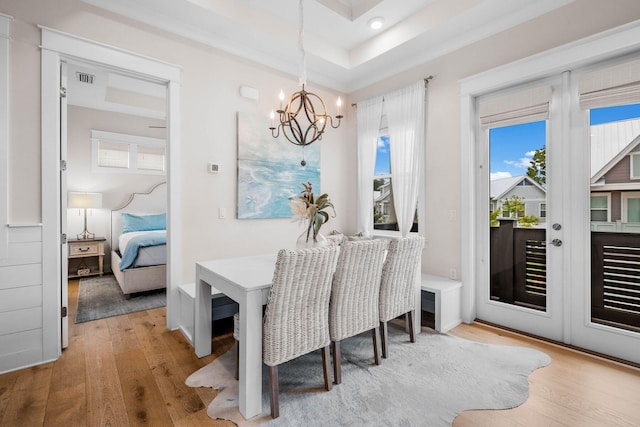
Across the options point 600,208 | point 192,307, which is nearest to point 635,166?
point 600,208

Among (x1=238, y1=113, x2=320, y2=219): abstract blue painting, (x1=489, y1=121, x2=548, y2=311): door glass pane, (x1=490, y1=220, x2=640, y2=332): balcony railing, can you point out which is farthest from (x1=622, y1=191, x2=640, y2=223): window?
(x1=238, y1=113, x2=320, y2=219): abstract blue painting

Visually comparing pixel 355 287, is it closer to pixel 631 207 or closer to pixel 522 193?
pixel 522 193

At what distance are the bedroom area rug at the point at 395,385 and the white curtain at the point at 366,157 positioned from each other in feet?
5.90

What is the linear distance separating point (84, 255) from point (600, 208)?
6365 mm

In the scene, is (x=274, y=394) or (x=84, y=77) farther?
(x=84, y=77)

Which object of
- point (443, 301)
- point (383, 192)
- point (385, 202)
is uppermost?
point (383, 192)

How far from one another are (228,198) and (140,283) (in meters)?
1.79

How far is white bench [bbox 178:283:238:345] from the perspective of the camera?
2.54m

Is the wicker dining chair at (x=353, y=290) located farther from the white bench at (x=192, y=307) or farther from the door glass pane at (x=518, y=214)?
the door glass pane at (x=518, y=214)

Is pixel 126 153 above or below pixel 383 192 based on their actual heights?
above

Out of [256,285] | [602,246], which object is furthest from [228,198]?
[602,246]

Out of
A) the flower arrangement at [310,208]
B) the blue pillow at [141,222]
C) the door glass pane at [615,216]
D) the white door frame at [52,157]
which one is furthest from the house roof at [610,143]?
the blue pillow at [141,222]

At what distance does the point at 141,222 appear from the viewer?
517 cm

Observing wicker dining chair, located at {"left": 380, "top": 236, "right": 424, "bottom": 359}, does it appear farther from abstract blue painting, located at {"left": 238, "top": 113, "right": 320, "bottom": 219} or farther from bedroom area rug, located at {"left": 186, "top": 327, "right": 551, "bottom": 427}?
abstract blue painting, located at {"left": 238, "top": 113, "right": 320, "bottom": 219}
